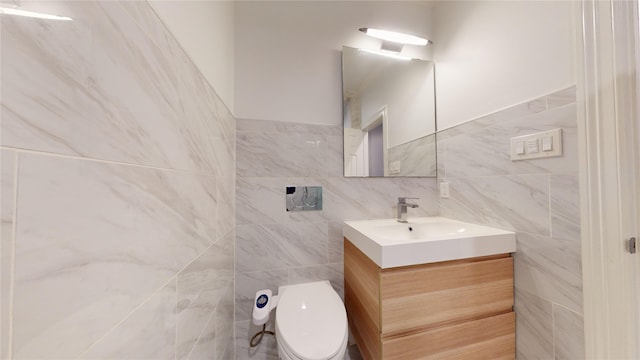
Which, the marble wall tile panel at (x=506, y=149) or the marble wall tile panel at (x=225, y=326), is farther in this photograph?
the marble wall tile panel at (x=225, y=326)

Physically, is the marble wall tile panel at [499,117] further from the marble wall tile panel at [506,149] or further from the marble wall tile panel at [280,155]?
the marble wall tile panel at [280,155]

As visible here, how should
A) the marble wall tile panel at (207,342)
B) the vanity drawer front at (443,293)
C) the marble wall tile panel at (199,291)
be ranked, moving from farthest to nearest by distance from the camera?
the vanity drawer front at (443,293) → the marble wall tile panel at (207,342) → the marble wall tile panel at (199,291)

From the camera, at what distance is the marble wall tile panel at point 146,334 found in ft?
1.13

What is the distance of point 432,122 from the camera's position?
142 cm

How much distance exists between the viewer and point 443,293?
0.84 metres

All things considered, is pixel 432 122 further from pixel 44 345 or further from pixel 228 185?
pixel 44 345

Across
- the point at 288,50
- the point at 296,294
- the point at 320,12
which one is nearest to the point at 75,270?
the point at 296,294

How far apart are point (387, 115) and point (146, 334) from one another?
4.67ft

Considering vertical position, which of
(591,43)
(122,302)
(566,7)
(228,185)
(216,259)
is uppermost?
(566,7)

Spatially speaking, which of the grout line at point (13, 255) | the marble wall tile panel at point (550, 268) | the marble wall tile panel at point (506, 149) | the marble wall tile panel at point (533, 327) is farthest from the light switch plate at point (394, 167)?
the grout line at point (13, 255)

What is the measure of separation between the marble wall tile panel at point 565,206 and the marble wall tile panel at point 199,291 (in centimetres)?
127

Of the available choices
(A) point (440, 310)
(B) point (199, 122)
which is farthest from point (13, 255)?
(A) point (440, 310)

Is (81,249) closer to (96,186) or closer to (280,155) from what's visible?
(96,186)

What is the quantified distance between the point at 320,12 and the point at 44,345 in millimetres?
1671
